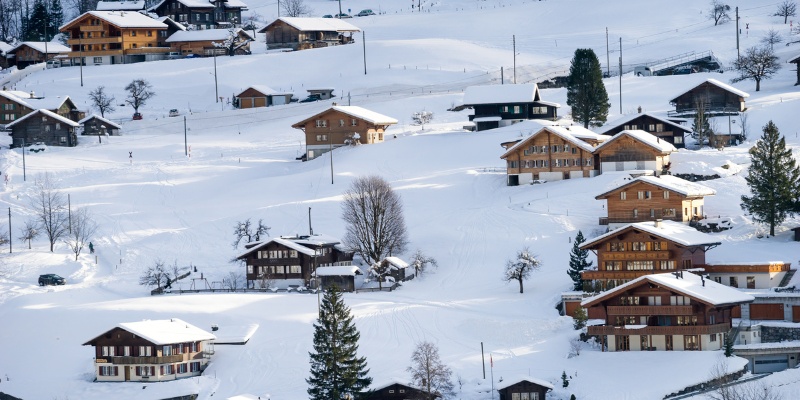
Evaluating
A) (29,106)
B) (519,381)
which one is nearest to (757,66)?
(29,106)

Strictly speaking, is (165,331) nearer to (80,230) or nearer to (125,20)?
(80,230)

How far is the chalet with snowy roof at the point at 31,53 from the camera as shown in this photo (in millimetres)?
145125

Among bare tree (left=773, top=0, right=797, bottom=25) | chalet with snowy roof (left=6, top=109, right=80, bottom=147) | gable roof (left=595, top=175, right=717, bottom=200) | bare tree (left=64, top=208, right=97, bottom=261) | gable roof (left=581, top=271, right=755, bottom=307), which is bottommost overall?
gable roof (left=581, top=271, right=755, bottom=307)

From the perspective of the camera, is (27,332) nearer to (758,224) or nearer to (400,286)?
(400,286)

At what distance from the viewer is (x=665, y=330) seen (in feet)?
211

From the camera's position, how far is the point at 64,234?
291 feet

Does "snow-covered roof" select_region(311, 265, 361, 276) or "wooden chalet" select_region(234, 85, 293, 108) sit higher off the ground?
"wooden chalet" select_region(234, 85, 293, 108)

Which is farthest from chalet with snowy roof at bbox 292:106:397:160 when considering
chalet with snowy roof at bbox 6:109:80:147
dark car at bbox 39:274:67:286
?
dark car at bbox 39:274:67:286

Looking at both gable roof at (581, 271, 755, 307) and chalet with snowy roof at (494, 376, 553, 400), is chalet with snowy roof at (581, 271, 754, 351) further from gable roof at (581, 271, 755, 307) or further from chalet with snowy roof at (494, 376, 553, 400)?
chalet with snowy roof at (494, 376, 553, 400)

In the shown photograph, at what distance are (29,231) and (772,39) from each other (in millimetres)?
65299

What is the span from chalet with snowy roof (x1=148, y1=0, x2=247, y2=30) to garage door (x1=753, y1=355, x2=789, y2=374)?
321ft

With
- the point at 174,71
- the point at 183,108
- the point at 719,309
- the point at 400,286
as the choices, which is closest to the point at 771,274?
the point at 719,309

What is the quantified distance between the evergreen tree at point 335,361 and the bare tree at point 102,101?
66.6 m

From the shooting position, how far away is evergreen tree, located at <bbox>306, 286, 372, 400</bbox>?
2324 inches
